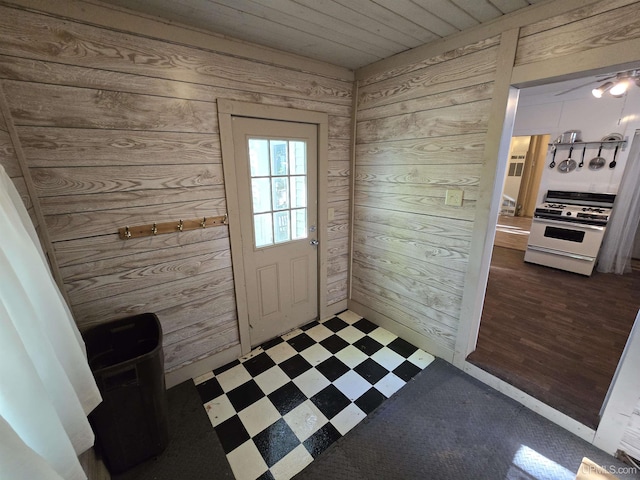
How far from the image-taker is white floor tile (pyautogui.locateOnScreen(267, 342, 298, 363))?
7.48 feet

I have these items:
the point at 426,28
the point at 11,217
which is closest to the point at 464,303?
the point at 426,28

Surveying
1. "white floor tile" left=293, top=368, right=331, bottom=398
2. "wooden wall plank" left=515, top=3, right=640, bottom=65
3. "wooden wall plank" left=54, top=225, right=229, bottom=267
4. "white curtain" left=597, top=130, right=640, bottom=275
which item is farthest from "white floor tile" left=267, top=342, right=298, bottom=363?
"white curtain" left=597, top=130, right=640, bottom=275

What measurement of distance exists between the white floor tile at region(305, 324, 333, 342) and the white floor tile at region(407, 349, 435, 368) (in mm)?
767

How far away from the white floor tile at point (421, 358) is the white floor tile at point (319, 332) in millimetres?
767

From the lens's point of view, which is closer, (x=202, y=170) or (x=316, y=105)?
(x=202, y=170)

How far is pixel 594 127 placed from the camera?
372cm

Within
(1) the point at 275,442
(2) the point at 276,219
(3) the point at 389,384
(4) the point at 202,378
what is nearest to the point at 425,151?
(2) the point at 276,219

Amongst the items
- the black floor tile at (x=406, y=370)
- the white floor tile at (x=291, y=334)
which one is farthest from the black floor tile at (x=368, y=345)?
the white floor tile at (x=291, y=334)

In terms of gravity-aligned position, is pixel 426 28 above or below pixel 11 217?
above

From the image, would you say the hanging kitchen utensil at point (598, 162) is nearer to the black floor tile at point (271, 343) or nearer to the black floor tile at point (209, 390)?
the black floor tile at point (271, 343)

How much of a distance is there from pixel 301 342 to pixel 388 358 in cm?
78

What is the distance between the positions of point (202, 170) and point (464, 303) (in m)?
2.09

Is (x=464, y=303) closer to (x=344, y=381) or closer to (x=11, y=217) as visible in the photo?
(x=344, y=381)

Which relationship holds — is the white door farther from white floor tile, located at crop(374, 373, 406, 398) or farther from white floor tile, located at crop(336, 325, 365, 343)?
white floor tile, located at crop(374, 373, 406, 398)
